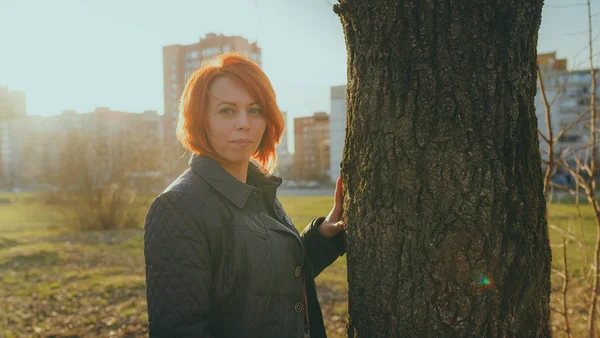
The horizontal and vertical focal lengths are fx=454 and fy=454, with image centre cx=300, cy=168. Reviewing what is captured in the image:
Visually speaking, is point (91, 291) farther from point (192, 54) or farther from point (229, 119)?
point (192, 54)

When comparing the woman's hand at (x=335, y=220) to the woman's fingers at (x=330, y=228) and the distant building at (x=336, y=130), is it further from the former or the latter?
the distant building at (x=336, y=130)

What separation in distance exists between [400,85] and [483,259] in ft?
2.20

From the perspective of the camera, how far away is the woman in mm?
1541

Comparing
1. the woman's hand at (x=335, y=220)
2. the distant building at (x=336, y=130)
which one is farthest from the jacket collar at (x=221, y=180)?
the distant building at (x=336, y=130)

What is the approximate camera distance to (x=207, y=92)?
1840 mm

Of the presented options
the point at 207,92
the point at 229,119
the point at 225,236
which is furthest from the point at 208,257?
the point at 207,92

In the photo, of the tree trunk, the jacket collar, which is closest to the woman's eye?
the jacket collar

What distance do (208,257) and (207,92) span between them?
669 millimetres

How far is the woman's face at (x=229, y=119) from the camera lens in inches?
72.2

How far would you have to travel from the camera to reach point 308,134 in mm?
87562

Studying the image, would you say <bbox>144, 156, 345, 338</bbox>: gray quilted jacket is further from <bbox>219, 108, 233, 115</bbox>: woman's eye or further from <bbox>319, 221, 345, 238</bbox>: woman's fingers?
<bbox>319, 221, 345, 238</bbox>: woman's fingers

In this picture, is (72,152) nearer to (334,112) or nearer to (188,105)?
(188,105)

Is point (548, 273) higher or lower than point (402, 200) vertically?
lower

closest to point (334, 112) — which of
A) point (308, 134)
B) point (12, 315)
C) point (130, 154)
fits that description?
point (308, 134)
